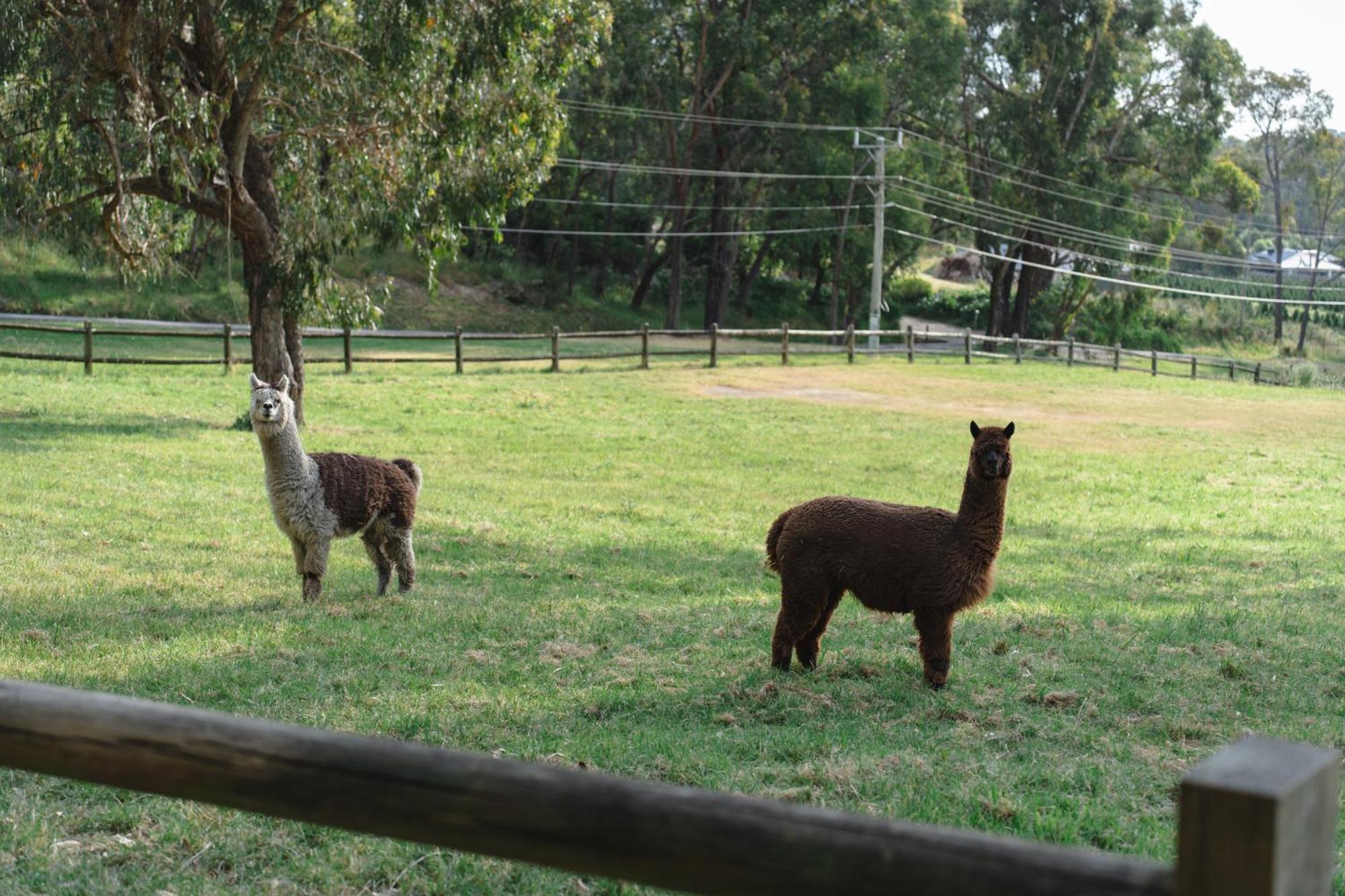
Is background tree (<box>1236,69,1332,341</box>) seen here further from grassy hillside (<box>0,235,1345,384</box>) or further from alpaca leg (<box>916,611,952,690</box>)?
alpaca leg (<box>916,611,952,690</box>)

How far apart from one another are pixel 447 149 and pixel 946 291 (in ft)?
192

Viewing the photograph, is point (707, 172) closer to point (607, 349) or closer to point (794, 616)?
point (607, 349)

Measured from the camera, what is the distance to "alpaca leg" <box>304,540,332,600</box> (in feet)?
31.4

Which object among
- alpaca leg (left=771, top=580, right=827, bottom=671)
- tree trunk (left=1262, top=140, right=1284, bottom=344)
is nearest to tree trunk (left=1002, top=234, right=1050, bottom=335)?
tree trunk (left=1262, top=140, right=1284, bottom=344)

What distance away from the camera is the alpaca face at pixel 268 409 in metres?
9.36

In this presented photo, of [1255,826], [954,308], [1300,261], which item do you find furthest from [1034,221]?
[1255,826]

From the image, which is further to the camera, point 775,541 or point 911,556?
point 775,541

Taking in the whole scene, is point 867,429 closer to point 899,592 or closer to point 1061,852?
point 899,592

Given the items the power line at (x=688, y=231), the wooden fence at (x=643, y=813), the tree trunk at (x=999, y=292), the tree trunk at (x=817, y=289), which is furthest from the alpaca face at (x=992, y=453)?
the tree trunk at (x=817, y=289)

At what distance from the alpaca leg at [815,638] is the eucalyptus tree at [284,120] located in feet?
41.2

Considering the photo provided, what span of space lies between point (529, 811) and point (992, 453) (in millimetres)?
5646

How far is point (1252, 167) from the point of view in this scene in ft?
250

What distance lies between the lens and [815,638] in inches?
307

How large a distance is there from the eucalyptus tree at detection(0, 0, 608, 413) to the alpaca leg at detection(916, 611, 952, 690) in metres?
13.1
